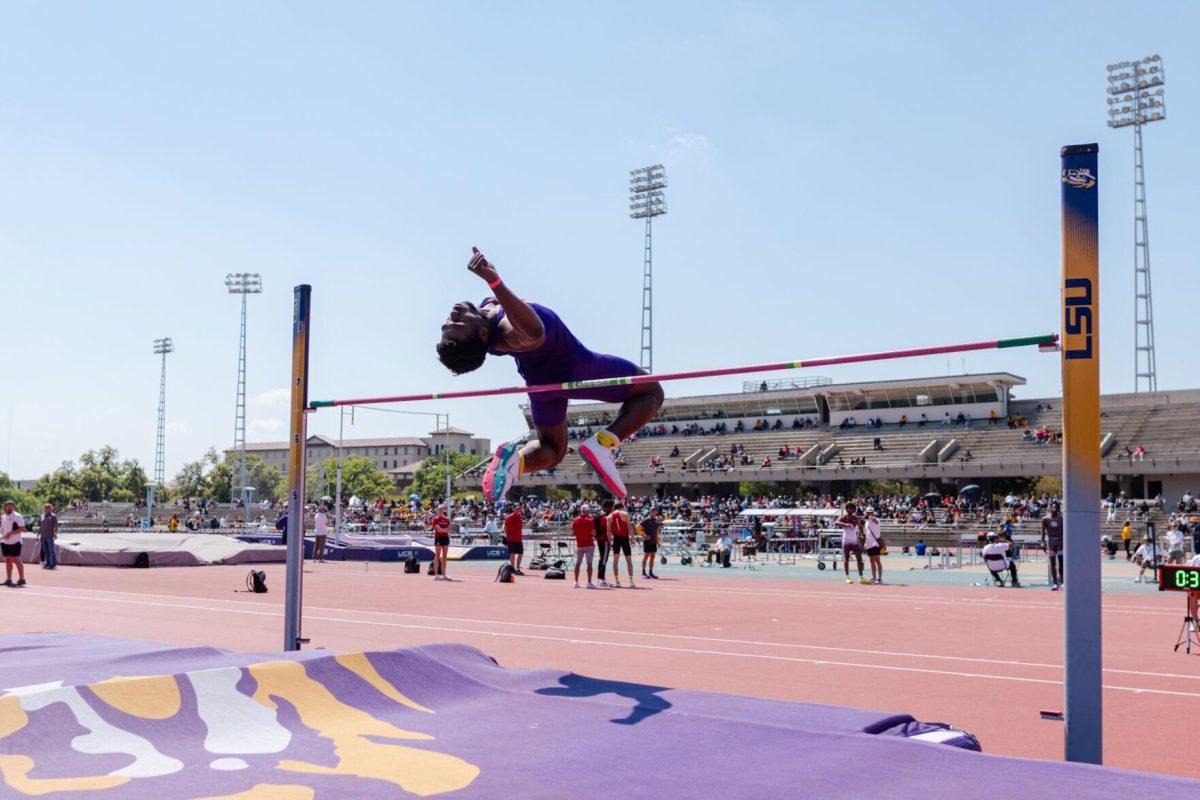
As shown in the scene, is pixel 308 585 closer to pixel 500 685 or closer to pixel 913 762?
pixel 500 685

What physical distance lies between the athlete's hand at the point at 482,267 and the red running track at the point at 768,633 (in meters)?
3.09

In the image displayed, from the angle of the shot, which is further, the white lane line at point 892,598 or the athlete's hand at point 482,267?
the white lane line at point 892,598

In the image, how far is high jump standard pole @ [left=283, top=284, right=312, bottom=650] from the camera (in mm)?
6879

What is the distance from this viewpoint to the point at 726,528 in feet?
101

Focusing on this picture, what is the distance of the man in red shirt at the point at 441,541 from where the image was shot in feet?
60.0

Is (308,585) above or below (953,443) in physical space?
below

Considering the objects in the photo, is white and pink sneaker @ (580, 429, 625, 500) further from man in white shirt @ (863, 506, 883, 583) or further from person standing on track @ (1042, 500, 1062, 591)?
man in white shirt @ (863, 506, 883, 583)

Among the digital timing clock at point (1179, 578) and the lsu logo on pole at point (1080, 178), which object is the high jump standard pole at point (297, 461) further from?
the digital timing clock at point (1179, 578)

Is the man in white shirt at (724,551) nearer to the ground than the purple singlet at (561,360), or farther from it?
nearer to the ground

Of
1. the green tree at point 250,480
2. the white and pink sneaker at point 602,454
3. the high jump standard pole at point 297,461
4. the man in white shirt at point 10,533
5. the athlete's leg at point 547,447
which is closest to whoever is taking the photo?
the white and pink sneaker at point 602,454

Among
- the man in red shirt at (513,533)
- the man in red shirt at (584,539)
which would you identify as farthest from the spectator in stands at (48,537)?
the man in red shirt at (584,539)

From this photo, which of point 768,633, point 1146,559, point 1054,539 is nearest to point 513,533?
point 768,633

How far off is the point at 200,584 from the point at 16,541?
2.86 metres

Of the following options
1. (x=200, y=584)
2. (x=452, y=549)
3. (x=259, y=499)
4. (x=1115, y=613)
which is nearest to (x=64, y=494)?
(x=259, y=499)
